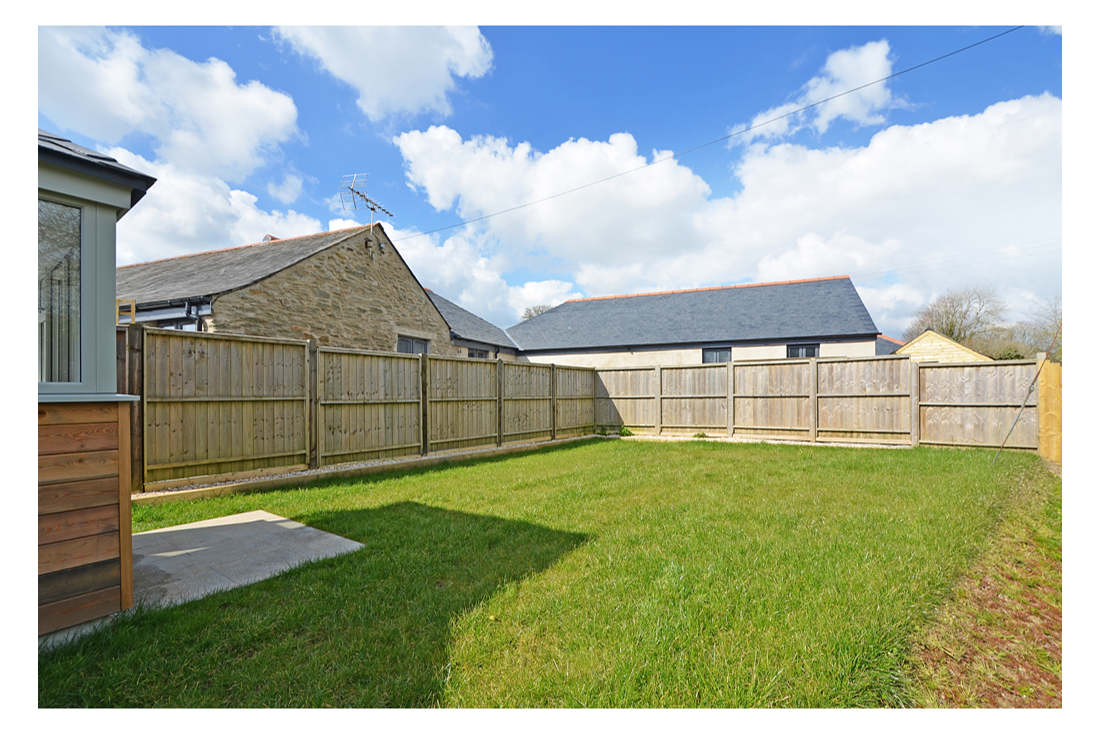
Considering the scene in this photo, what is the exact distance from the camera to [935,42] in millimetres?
3436

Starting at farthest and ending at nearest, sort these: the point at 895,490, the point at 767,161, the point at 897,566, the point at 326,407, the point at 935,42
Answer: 1. the point at 767,161
2. the point at 326,407
3. the point at 895,490
4. the point at 935,42
5. the point at 897,566

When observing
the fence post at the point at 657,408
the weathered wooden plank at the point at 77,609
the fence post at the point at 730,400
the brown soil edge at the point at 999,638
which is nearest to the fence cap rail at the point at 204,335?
the weathered wooden plank at the point at 77,609

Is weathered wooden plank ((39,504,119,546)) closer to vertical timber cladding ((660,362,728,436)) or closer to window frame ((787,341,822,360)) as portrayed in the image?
vertical timber cladding ((660,362,728,436))

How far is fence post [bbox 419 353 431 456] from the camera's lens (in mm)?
8078

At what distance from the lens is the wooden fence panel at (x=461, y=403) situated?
8.32m

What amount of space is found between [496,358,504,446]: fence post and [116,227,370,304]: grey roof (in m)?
4.73

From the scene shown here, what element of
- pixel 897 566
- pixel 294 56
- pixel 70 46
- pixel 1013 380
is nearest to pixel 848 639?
pixel 897 566

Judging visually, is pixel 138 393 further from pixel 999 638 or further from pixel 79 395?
pixel 999 638

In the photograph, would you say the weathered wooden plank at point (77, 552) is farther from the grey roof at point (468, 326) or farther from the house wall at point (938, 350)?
the house wall at point (938, 350)

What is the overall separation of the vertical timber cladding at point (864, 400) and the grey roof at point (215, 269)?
1181 centimetres

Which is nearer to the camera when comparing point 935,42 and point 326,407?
point 935,42

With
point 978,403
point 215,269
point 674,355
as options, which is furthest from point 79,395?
point 674,355
